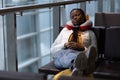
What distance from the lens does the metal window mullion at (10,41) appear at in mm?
2520

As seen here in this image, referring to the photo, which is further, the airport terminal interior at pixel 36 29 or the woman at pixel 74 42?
the woman at pixel 74 42

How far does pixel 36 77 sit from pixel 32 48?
546 cm

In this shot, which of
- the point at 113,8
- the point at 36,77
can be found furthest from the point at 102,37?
the point at 113,8

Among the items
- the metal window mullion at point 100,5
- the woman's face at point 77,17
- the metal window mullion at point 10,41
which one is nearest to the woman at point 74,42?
the woman's face at point 77,17

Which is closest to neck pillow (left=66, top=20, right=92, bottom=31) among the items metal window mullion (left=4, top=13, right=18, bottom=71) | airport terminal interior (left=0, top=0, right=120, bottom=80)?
airport terminal interior (left=0, top=0, right=120, bottom=80)

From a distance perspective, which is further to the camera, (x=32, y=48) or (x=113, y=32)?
(x=32, y=48)

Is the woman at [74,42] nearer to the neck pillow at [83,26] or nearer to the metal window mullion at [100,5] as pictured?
the neck pillow at [83,26]

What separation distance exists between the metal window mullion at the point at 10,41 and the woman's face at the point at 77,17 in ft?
3.18

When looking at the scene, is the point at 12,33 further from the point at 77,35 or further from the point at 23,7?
the point at 77,35

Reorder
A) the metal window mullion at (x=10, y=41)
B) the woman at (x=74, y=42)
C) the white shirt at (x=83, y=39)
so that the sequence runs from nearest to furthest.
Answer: the metal window mullion at (x=10, y=41)
the woman at (x=74, y=42)
the white shirt at (x=83, y=39)

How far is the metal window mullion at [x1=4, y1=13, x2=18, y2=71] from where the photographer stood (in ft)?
8.27

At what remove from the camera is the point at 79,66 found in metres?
2.56

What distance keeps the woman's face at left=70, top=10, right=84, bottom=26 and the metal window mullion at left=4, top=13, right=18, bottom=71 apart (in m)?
0.97

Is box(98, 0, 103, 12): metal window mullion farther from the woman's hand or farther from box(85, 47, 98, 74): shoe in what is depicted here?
box(85, 47, 98, 74): shoe
